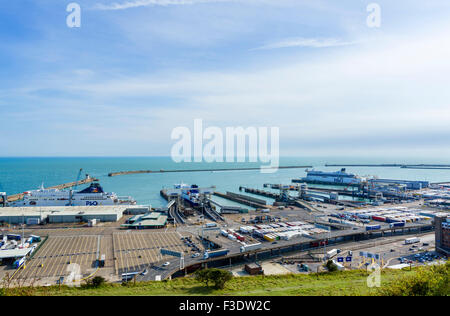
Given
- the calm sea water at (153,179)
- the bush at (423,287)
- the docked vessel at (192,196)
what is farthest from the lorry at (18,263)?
the calm sea water at (153,179)

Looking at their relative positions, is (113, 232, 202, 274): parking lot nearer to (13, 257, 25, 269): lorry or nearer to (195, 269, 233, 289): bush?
(13, 257, 25, 269): lorry

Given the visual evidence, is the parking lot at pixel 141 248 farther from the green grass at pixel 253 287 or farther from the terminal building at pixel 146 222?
the green grass at pixel 253 287

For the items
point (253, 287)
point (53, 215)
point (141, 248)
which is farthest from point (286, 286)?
point (53, 215)

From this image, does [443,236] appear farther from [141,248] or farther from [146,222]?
[146,222]
